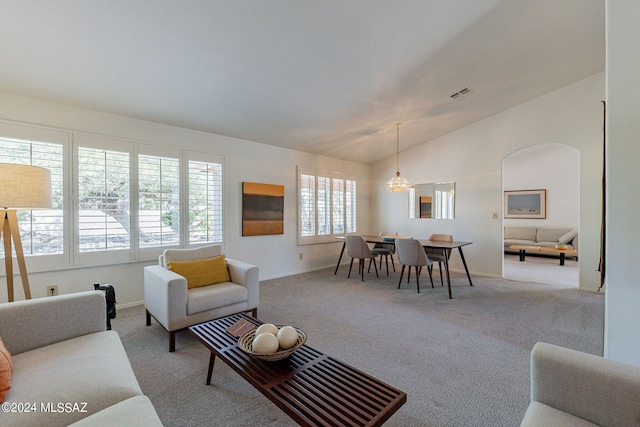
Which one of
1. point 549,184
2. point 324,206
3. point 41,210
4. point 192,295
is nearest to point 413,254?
point 324,206

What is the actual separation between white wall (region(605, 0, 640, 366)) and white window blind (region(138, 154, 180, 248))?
4199 millimetres

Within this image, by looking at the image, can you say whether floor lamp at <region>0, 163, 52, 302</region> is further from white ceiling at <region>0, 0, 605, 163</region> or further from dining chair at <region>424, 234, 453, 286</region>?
dining chair at <region>424, 234, 453, 286</region>

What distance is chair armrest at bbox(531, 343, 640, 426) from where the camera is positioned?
100cm

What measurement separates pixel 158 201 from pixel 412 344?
11.1 ft

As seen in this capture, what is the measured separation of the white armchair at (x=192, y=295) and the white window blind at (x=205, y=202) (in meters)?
0.93

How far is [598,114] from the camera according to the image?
403 centimetres

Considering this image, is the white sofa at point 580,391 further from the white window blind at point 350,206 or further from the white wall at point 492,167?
the white window blind at point 350,206

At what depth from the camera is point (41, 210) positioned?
2729 millimetres

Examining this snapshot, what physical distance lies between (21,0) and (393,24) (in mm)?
2680

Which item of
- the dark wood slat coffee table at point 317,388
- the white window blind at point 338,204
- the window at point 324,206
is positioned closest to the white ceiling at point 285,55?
the window at point 324,206

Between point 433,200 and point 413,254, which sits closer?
point 413,254

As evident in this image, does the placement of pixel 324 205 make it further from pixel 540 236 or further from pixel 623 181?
pixel 540 236

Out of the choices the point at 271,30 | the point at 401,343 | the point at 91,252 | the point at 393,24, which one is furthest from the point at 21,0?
the point at 401,343

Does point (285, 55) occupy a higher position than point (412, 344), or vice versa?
point (285, 55)
